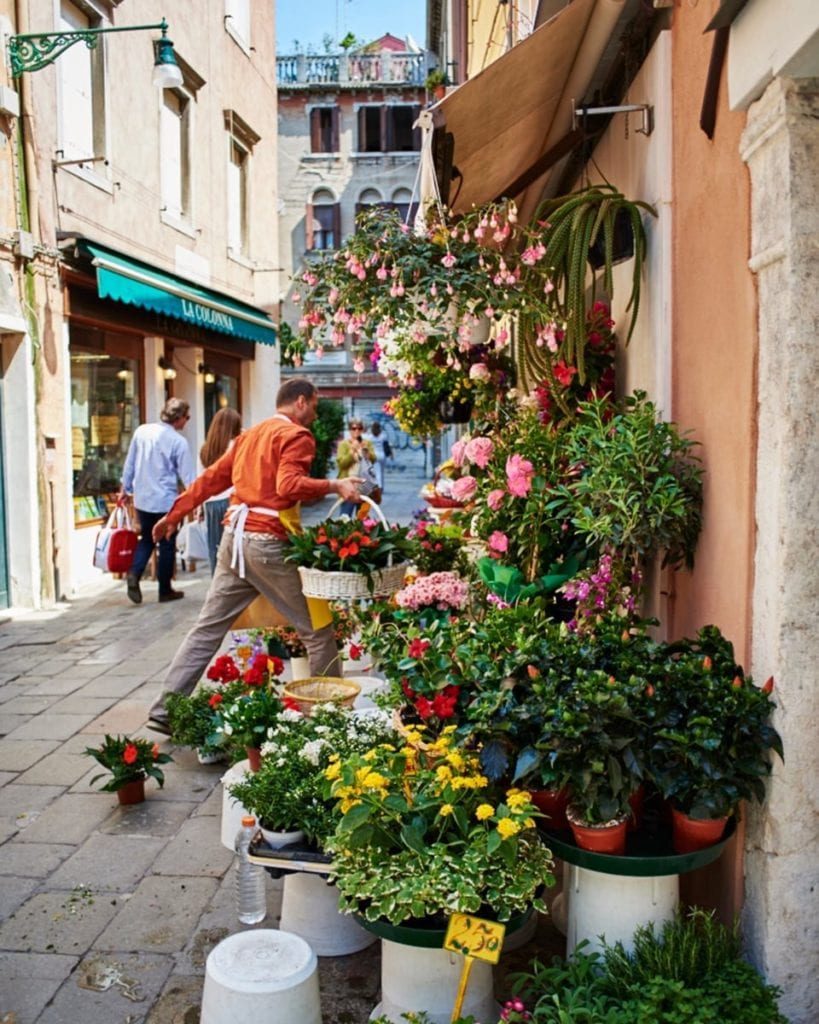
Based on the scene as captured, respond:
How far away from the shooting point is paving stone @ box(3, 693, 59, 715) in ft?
19.1

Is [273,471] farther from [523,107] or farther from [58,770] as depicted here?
[523,107]

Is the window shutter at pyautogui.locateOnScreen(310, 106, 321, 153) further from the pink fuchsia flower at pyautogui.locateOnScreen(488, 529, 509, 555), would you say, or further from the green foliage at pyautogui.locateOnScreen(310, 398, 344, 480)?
the pink fuchsia flower at pyautogui.locateOnScreen(488, 529, 509, 555)

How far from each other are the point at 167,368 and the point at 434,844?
10.7m

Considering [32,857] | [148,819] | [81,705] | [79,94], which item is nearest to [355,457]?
[79,94]

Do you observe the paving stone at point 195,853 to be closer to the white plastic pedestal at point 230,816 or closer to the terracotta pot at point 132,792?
the white plastic pedestal at point 230,816

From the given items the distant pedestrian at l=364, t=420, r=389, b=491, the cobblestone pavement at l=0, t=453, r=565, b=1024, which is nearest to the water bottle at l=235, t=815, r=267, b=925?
the cobblestone pavement at l=0, t=453, r=565, b=1024

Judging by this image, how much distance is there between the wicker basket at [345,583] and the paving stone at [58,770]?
1462mm

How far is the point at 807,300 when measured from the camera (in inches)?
94.5

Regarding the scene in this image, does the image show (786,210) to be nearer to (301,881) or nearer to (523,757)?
(523,757)

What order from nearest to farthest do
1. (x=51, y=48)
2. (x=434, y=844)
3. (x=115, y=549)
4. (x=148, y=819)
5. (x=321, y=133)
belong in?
(x=434, y=844)
(x=148, y=819)
(x=51, y=48)
(x=115, y=549)
(x=321, y=133)

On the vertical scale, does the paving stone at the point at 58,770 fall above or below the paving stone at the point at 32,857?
above

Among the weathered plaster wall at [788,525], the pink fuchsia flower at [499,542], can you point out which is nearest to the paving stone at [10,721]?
the pink fuchsia flower at [499,542]

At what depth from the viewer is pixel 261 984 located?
7.95ft

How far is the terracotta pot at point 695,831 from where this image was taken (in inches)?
100
